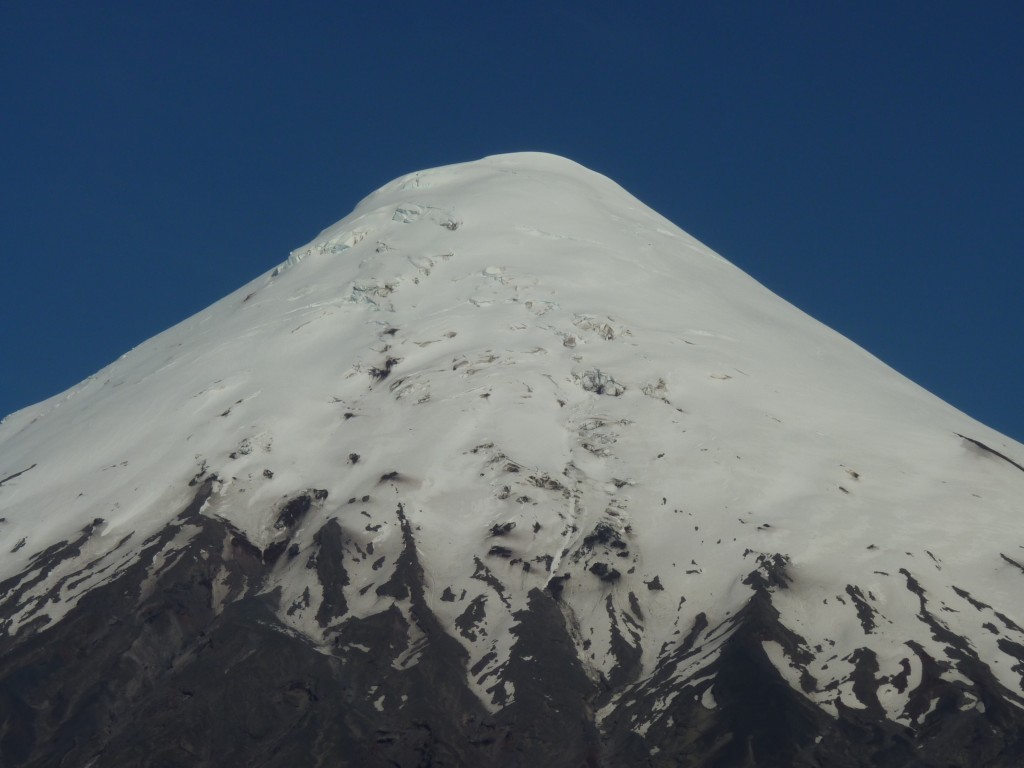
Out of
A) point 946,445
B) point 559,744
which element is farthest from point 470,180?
point 559,744

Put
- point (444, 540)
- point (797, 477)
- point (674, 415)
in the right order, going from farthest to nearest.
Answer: point (674, 415) < point (797, 477) < point (444, 540)

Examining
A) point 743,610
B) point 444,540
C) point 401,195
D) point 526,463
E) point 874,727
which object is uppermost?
point 401,195


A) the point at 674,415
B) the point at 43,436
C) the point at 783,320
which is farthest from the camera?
the point at 783,320

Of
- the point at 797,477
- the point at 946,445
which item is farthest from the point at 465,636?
the point at 946,445

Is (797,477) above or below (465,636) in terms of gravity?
above

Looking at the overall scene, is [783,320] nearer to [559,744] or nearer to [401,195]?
[401,195]

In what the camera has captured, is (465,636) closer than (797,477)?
Yes

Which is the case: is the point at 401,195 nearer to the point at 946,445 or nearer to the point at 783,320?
the point at 783,320
